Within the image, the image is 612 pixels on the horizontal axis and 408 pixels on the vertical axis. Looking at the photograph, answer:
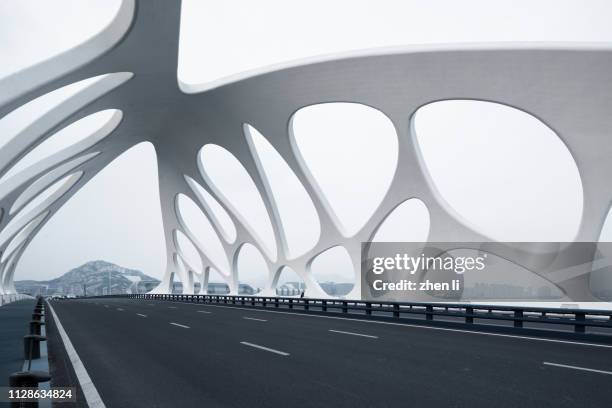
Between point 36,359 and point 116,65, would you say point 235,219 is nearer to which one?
point 116,65

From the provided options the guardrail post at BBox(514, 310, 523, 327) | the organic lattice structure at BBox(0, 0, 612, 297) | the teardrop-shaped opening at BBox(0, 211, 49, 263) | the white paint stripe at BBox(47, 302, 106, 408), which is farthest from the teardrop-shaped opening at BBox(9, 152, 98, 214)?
the guardrail post at BBox(514, 310, 523, 327)

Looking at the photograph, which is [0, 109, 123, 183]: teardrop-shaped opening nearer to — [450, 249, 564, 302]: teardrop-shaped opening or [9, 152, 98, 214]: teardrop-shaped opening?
[9, 152, 98, 214]: teardrop-shaped opening

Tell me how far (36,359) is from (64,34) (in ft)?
56.4

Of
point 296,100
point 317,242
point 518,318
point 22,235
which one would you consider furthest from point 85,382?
point 22,235

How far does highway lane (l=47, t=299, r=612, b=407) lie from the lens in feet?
18.2

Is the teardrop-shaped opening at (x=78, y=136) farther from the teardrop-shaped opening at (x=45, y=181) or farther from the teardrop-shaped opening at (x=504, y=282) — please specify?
the teardrop-shaped opening at (x=504, y=282)

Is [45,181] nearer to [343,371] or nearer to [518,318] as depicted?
[518,318]

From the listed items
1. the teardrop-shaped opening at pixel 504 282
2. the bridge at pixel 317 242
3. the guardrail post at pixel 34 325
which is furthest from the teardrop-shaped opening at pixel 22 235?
the guardrail post at pixel 34 325

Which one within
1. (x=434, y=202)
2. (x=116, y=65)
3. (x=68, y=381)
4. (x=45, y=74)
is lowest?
(x=68, y=381)

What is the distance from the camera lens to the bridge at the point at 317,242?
6531 millimetres

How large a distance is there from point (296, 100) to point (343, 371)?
1049 inches

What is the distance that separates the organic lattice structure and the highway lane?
443 inches

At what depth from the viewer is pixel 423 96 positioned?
2772 cm

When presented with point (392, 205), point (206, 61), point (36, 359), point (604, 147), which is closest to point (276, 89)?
point (206, 61)
